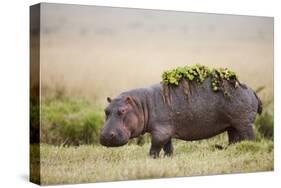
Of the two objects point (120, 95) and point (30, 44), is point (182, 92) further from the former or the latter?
point (30, 44)

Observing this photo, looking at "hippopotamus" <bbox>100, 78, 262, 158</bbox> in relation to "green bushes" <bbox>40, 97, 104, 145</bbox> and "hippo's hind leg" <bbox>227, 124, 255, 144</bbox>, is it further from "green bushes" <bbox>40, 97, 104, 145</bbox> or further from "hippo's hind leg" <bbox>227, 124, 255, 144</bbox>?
"green bushes" <bbox>40, 97, 104, 145</bbox>

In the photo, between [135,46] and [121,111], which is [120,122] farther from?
[135,46]

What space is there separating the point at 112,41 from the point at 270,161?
3174 mm

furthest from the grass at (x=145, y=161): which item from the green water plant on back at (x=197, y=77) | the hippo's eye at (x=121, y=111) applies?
the green water plant on back at (x=197, y=77)

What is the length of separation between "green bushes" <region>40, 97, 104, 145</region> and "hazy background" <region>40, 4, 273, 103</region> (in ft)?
0.52

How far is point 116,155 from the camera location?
1128 cm

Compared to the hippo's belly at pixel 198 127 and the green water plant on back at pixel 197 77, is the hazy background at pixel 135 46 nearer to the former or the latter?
the green water plant on back at pixel 197 77

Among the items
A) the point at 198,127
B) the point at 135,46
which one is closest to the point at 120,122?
the point at 135,46

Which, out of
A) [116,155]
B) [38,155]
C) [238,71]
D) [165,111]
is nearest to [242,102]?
[238,71]

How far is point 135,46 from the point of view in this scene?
11594mm

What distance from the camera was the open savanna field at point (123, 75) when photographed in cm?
1091

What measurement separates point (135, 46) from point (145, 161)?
1617mm

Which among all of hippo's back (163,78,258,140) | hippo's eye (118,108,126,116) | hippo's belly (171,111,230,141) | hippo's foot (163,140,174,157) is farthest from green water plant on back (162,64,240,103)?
hippo's eye (118,108,126,116)

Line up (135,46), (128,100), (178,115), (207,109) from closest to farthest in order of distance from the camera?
1. (128,100)
2. (135,46)
3. (178,115)
4. (207,109)
